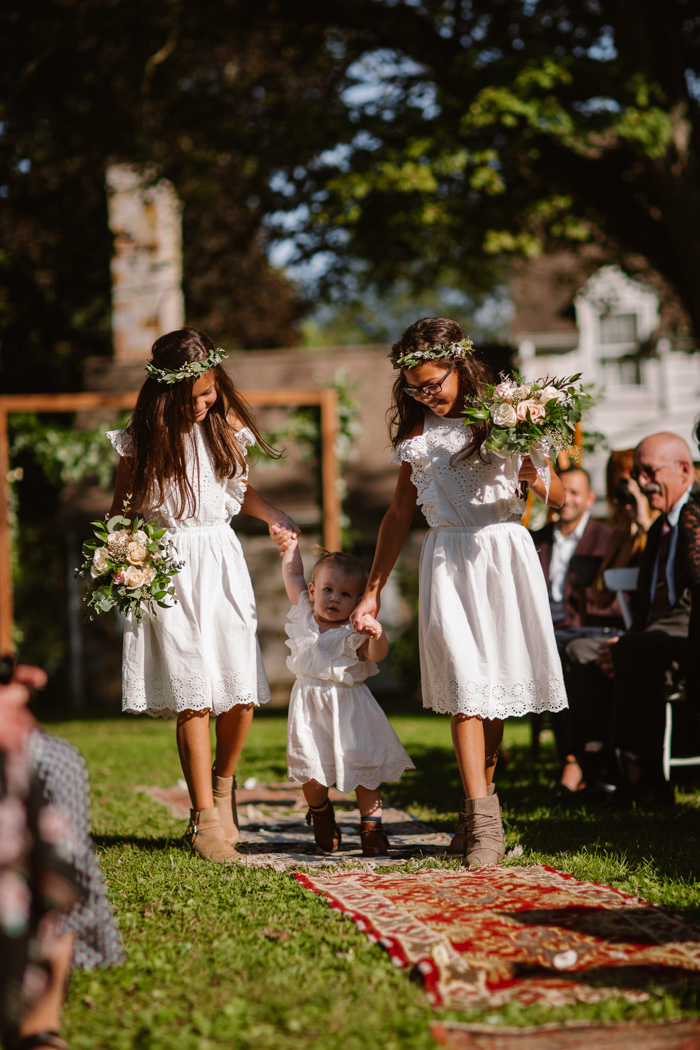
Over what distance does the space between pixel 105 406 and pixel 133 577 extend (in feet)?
25.7

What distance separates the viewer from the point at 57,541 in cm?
Answer: 1847

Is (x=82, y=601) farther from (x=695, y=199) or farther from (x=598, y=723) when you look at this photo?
(x=695, y=199)

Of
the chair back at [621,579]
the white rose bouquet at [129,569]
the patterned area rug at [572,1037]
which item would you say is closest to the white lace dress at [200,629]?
the white rose bouquet at [129,569]

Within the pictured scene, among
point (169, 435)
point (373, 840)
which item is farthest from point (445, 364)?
point (373, 840)

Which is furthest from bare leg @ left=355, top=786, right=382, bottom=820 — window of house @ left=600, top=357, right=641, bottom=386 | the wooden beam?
window of house @ left=600, top=357, right=641, bottom=386

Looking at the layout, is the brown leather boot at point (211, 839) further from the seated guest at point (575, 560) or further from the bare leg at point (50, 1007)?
the seated guest at point (575, 560)

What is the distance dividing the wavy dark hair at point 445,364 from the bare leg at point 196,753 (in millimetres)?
1546

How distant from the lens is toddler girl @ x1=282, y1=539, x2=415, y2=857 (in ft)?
15.6

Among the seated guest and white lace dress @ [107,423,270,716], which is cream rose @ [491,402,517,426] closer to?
white lace dress @ [107,423,270,716]

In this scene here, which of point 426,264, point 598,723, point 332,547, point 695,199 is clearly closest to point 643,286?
point 426,264

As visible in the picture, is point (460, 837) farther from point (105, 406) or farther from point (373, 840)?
point (105, 406)

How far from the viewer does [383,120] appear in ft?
39.9

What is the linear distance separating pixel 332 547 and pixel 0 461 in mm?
3929

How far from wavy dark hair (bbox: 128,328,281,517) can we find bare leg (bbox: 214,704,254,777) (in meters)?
0.95
